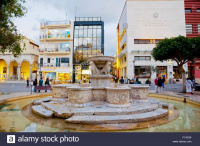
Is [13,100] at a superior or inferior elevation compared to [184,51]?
inferior

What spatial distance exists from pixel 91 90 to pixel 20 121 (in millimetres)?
3070

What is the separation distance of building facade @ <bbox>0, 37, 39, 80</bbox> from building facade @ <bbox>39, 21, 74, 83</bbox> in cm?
441

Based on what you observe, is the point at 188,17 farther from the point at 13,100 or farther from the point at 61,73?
the point at 13,100

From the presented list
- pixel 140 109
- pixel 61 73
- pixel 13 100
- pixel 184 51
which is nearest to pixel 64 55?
pixel 61 73

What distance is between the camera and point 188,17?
27391mm

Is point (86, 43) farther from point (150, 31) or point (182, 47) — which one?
point (182, 47)

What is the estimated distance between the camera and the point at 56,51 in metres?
28.4

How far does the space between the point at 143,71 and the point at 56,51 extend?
21.2 metres

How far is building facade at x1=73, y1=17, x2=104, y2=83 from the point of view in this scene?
28828mm

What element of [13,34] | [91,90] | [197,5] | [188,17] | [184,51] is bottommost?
[91,90]

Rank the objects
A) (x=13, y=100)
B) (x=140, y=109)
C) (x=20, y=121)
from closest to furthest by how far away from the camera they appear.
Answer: (x=20, y=121)
(x=140, y=109)
(x=13, y=100)

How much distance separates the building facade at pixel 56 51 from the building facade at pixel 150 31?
14.2 m

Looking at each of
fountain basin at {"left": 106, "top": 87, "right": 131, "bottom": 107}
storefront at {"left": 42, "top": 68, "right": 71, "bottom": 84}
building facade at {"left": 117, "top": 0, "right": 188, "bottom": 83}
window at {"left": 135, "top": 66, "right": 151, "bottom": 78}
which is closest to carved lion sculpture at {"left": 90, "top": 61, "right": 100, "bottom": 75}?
fountain basin at {"left": 106, "top": 87, "right": 131, "bottom": 107}

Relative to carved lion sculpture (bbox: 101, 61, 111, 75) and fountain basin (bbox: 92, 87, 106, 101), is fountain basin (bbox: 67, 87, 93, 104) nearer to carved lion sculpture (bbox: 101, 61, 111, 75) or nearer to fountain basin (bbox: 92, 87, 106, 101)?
fountain basin (bbox: 92, 87, 106, 101)
